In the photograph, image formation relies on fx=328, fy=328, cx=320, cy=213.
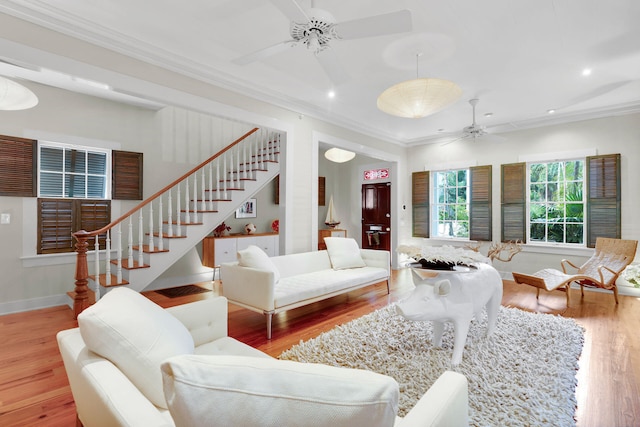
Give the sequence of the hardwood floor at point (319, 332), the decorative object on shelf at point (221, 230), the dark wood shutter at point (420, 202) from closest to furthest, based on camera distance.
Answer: the hardwood floor at point (319, 332) < the decorative object on shelf at point (221, 230) < the dark wood shutter at point (420, 202)

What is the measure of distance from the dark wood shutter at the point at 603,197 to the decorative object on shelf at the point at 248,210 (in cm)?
580

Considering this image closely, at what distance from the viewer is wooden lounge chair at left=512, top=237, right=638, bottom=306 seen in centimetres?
421

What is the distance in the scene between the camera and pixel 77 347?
1.34 metres

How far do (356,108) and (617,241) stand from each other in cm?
418

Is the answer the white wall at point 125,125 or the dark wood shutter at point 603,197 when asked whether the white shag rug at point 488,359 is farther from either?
the dark wood shutter at point 603,197

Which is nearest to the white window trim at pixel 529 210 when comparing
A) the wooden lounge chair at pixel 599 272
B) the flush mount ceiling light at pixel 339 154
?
the wooden lounge chair at pixel 599 272

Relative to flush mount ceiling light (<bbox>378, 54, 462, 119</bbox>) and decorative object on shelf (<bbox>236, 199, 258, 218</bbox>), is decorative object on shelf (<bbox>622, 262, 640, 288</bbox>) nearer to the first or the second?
flush mount ceiling light (<bbox>378, 54, 462, 119</bbox>)

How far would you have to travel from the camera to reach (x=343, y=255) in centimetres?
471

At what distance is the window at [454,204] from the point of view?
20.3ft

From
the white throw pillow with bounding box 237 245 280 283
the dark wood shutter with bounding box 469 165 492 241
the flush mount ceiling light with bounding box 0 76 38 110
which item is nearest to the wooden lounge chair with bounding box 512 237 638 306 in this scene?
the dark wood shutter with bounding box 469 165 492 241

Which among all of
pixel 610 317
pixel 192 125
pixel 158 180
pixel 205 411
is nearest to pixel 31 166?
pixel 158 180

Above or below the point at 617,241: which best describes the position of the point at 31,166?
above

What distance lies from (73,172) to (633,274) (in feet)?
26.5

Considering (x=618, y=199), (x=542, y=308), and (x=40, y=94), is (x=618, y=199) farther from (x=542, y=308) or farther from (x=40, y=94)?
(x=40, y=94)
